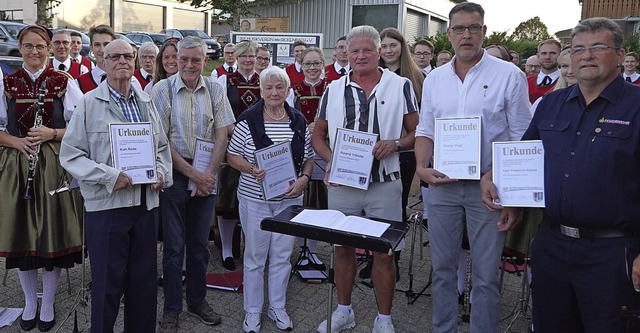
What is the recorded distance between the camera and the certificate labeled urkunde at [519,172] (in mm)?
2848

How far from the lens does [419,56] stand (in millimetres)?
7980

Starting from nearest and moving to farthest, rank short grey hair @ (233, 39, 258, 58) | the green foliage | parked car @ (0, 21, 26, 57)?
short grey hair @ (233, 39, 258, 58) < the green foliage < parked car @ (0, 21, 26, 57)

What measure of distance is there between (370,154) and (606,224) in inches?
61.7

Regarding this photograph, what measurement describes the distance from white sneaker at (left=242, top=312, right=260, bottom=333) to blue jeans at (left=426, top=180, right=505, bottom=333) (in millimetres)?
1375

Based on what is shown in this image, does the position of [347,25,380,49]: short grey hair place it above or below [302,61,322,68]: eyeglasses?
above

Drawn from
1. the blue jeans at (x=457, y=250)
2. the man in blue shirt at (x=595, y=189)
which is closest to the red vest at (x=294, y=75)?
the blue jeans at (x=457, y=250)

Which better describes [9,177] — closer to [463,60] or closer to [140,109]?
[140,109]

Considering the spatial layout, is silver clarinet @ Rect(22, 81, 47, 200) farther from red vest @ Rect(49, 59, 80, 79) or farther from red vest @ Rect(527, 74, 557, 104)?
red vest @ Rect(527, 74, 557, 104)

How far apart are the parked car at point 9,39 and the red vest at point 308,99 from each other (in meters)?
16.3

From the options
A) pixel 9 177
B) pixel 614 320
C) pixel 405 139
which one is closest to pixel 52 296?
pixel 9 177

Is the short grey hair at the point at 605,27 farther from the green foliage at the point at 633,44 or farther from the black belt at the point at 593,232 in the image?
the green foliage at the point at 633,44

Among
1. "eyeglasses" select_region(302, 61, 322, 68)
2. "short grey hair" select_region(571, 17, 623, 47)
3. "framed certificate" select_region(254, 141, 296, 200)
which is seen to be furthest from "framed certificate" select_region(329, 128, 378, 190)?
"eyeglasses" select_region(302, 61, 322, 68)

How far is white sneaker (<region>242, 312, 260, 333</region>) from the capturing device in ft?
13.4

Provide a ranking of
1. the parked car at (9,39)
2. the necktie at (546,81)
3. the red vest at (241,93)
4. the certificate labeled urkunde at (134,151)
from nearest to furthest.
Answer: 1. the certificate labeled urkunde at (134,151)
2. the red vest at (241,93)
3. the necktie at (546,81)
4. the parked car at (9,39)
